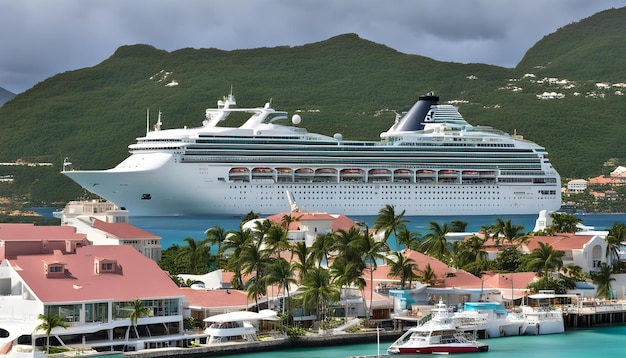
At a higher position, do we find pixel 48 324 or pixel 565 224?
pixel 565 224

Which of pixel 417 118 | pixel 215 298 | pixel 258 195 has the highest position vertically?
pixel 417 118

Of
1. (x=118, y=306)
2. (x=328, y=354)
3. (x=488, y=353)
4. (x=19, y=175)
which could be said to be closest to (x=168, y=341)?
(x=118, y=306)

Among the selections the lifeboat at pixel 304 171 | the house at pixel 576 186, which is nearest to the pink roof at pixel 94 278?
the lifeboat at pixel 304 171

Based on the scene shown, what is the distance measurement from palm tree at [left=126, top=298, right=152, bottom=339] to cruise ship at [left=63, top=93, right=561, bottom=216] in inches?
2469

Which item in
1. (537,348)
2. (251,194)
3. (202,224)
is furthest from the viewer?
(251,194)

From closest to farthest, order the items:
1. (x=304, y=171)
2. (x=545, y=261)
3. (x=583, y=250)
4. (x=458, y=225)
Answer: (x=545, y=261) < (x=583, y=250) < (x=458, y=225) < (x=304, y=171)

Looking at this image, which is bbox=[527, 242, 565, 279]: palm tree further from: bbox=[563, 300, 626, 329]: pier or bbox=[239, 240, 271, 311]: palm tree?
bbox=[239, 240, 271, 311]: palm tree

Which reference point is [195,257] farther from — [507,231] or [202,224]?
[202,224]

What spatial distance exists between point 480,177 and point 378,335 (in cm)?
7768

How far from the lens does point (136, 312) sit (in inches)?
1526

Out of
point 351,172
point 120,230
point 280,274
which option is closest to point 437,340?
point 280,274

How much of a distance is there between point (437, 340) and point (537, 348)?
3744 mm

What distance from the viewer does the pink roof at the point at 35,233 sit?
4206 centimetres

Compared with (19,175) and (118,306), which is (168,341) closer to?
(118,306)
